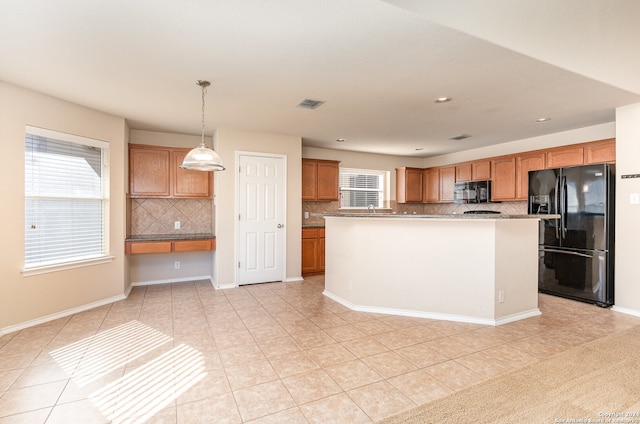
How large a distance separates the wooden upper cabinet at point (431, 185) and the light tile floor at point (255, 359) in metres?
3.36

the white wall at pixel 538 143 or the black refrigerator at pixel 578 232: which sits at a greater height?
the white wall at pixel 538 143

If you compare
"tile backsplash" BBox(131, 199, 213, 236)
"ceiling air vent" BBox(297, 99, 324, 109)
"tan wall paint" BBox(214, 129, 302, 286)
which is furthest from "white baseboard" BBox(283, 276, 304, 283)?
"ceiling air vent" BBox(297, 99, 324, 109)

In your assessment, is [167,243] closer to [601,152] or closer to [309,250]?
[309,250]

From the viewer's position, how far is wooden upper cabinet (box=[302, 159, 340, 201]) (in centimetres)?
604

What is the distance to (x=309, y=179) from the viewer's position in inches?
239

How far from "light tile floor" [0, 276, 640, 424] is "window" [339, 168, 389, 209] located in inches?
131

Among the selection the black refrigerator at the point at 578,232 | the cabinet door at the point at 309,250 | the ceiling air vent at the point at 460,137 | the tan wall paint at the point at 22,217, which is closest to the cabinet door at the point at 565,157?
the black refrigerator at the point at 578,232

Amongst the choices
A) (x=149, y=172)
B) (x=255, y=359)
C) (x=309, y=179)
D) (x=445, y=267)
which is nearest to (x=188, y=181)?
(x=149, y=172)

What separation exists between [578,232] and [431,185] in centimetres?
321

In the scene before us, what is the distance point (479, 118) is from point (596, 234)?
2089mm

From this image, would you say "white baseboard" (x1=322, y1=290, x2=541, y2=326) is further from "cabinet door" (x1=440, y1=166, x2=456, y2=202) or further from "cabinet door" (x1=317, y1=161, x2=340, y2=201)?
"cabinet door" (x1=440, y1=166, x2=456, y2=202)

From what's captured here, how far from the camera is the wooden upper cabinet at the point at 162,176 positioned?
16.1ft

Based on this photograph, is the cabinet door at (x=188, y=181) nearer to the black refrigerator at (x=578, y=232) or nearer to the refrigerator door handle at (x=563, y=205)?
the black refrigerator at (x=578, y=232)

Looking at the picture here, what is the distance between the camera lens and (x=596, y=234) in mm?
4023
